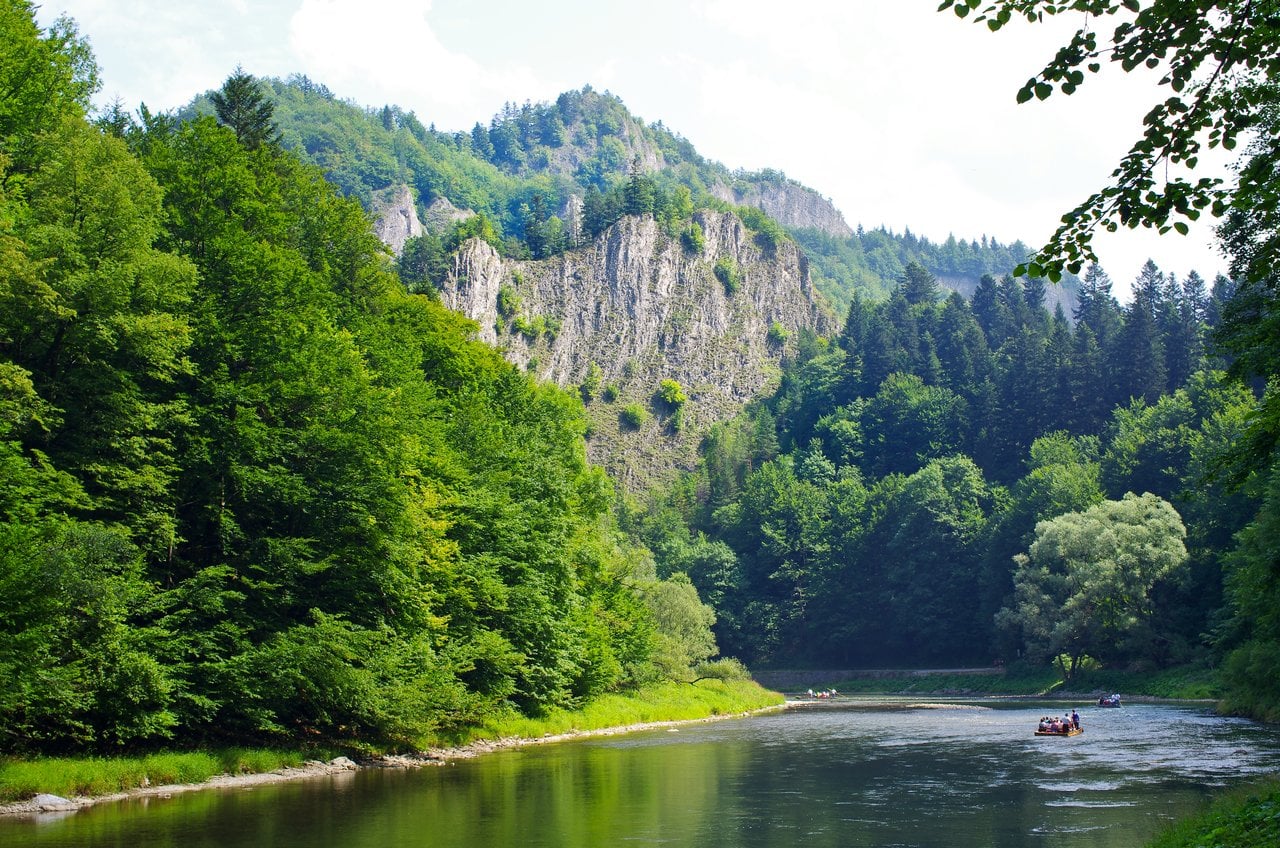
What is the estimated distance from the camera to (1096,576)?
3135 inches

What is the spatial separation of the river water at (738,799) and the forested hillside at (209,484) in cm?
317

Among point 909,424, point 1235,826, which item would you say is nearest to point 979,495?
point 909,424

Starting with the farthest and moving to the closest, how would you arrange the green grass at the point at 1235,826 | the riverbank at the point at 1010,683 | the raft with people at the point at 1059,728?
the riverbank at the point at 1010,683
the raft with people at the point at 1059,728
the green grass at the point at 1235,826

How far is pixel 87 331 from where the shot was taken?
104ft

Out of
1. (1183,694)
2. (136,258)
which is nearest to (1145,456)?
(1183,694)

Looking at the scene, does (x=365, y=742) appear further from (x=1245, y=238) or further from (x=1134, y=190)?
(x=1134, y=190)

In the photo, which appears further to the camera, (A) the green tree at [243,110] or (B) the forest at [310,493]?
(A) the green tree at [243,110]

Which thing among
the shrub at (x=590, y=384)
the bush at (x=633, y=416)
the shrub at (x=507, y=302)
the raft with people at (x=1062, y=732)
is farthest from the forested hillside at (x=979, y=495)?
the shrub at (x=507, y=302)

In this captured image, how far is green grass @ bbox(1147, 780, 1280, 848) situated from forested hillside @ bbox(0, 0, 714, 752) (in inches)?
937

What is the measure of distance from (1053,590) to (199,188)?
68873 millimetres

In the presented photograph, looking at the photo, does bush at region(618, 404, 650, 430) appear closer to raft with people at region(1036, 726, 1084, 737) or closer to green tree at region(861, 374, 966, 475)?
green tree at region(861, 374, 966, 475)

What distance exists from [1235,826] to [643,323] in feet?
522

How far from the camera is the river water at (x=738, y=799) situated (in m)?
24.0

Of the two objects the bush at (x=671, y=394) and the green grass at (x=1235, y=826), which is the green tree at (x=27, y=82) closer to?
the green grass at (x=1235, y=826)
